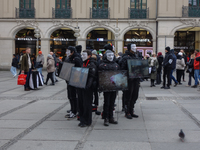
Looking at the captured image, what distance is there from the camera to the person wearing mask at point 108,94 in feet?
19.0

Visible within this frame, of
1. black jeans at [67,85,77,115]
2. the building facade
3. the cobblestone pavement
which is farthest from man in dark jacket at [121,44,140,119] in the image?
the building facade

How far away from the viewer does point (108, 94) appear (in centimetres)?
593

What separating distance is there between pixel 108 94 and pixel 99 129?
83 cm

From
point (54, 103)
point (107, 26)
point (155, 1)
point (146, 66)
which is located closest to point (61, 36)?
point (107, 26)

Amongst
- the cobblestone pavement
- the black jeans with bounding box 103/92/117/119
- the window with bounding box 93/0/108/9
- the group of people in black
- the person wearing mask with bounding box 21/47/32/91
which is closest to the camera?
the cobblestone pavement

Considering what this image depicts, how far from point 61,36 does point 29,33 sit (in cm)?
387

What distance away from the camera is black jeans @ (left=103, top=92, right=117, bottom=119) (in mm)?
5934

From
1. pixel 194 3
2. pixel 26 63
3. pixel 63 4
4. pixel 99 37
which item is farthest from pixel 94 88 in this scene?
pixel 99 37

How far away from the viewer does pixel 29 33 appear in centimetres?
3108

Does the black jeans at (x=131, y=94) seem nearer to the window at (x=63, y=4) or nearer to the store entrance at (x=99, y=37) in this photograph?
the window at (x=63, y=4)

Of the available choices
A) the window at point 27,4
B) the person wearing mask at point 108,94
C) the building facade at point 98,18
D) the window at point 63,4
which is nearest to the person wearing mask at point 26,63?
the person wearing mask at point 108,94

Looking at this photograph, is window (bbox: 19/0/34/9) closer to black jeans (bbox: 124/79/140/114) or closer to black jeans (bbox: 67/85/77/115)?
black jeans (bbox: 67/85/77/115)

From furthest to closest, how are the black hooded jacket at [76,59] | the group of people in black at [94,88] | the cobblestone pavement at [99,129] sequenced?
the black hooded jacket at [76,59], the group of people in black at [94,88], the cobblestone pavement at [99,129]

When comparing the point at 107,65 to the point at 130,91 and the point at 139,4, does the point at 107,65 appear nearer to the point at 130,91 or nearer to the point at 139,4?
the point at 130,91
